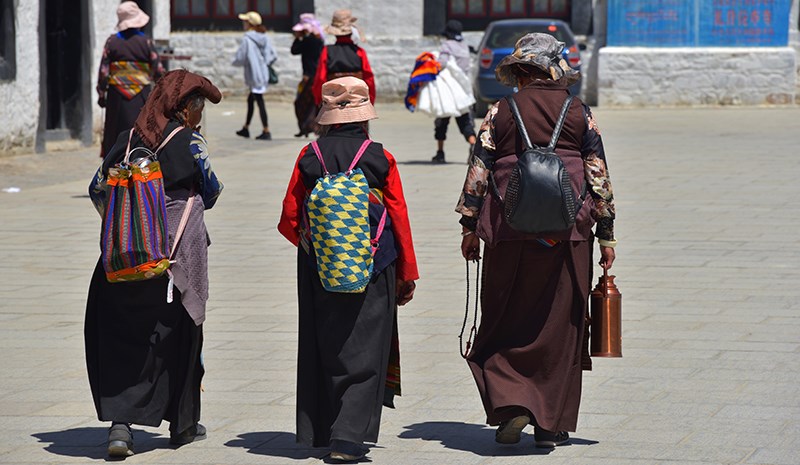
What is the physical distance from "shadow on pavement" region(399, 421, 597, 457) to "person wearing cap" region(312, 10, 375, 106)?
353 inches

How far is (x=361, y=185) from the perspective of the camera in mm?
5434

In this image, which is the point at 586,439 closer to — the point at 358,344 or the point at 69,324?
the point at 358,344

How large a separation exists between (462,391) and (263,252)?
13.6ft

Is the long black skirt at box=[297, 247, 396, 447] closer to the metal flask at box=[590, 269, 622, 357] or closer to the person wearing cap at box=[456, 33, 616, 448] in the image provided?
the person wearing cap at box=[456, 33, 616, 448]

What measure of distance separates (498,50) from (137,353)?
1823 cm

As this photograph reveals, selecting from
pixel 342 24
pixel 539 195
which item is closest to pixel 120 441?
pixel 539 195

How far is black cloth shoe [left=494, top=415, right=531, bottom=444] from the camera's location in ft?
18.6

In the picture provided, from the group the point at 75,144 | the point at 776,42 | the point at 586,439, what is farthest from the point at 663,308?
the point at 776,42

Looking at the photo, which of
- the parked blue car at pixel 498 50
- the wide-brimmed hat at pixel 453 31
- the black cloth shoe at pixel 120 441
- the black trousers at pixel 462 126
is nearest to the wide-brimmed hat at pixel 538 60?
the black cloth shoe at pixel 120 441

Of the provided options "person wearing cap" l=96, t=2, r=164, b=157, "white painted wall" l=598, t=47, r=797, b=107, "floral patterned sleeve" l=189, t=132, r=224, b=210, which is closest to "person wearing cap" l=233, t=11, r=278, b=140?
"person wearing cap" l=96, t=2, r=164, b=157

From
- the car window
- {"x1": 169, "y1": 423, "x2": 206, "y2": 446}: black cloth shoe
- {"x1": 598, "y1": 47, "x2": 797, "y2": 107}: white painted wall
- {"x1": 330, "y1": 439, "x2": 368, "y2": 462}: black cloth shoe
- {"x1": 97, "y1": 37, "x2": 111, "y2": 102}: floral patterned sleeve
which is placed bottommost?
{"x1": 598, "y1": 47, "x2": 797, "y2": 107}: white painted wall

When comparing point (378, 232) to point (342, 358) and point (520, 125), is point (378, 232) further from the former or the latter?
point (520, 125)

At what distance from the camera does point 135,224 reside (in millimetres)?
5520

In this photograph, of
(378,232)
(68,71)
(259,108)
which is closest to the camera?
(378,232)
